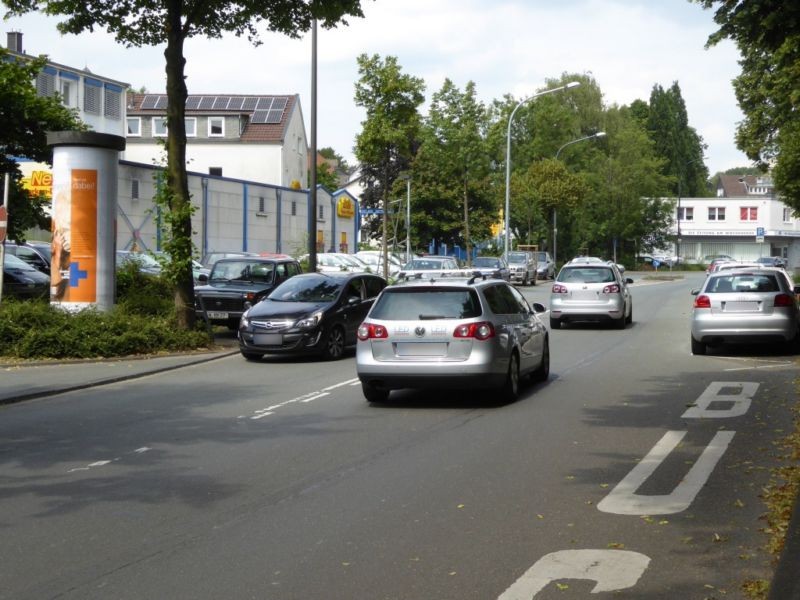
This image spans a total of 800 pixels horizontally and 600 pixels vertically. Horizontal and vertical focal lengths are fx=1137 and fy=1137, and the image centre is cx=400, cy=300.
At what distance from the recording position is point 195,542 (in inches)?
264

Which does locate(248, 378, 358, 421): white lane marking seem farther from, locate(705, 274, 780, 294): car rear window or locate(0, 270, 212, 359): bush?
locate(705, 274, 780, 294): car rear window

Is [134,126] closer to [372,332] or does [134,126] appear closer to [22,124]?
[22,124]

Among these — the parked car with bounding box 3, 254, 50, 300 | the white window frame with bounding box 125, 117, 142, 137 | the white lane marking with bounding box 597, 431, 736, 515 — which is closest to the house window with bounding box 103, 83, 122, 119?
the white window frame with bounding box 125, 117, 142, 137

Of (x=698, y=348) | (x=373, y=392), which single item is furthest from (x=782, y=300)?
(x=373, y=392)

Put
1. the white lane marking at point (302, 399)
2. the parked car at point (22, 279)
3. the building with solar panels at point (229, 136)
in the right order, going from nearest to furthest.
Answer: the white lane marking at point (302, 399), the parked car at point (22, 279), the building with solar panels at point (229, 136)

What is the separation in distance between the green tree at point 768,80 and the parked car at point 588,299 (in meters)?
5.37

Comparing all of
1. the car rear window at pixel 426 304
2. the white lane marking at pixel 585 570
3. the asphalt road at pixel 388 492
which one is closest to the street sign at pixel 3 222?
the asphalt road at pixel 388 492

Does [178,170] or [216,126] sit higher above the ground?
[216,126]

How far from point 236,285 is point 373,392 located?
11.2 meters

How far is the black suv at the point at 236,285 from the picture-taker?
924 inches

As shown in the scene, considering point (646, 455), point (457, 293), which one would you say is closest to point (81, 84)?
point (457, 293)

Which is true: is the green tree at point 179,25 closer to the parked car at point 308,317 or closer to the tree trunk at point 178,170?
the tree trunk at point 178,170

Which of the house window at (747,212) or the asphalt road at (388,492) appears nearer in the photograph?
the asphalt road at (388,492)

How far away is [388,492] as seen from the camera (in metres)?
8.16
